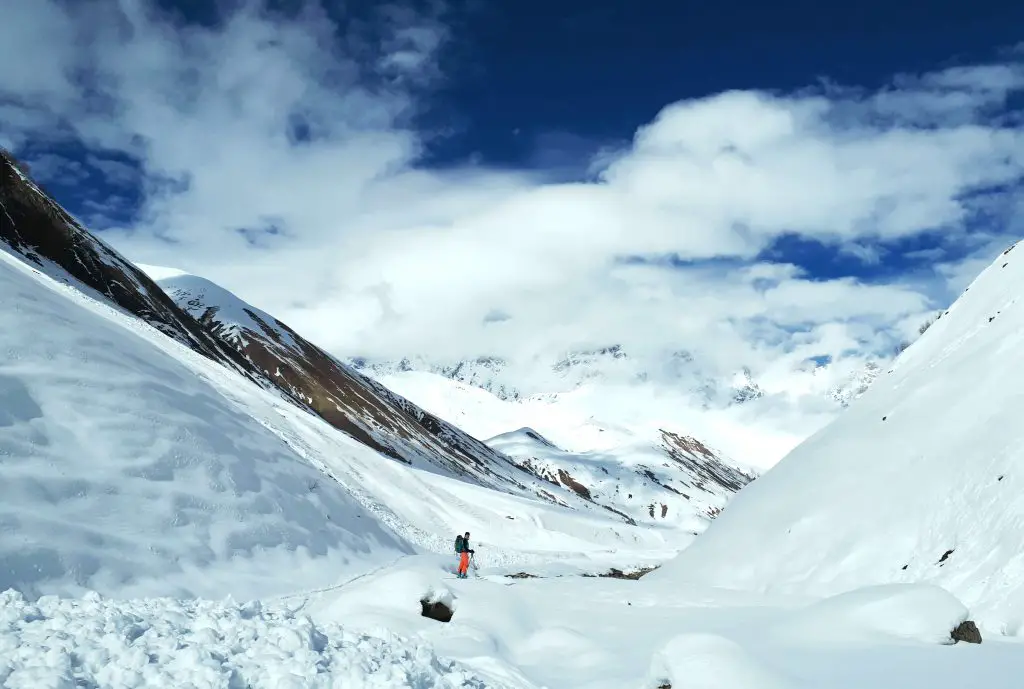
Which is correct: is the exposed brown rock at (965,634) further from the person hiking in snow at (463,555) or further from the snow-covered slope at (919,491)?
the person hiking in snow at (463,555)

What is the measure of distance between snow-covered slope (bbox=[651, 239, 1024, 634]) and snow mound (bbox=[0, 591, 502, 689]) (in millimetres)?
12100

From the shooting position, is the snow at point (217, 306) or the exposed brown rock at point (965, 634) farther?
the snow at point (217, 306)

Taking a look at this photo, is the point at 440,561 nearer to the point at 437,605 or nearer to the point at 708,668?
the point at 437,605

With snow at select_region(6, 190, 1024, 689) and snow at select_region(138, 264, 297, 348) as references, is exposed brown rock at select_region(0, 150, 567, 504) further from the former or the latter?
snow at select_region(6, 190, 1024, 689)

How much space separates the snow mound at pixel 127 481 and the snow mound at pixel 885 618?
16.2m

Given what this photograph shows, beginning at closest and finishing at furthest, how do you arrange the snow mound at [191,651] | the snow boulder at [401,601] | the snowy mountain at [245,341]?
1. the snow mound at [191,651]
2. the snow boulder at [401,601]
3. the snowy mountain at [245,341]

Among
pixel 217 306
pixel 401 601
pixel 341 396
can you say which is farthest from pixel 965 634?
pixel 217 306

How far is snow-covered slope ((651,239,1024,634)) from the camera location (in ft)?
50.5

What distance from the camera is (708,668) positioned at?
909cm

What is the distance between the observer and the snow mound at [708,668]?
8.82 m

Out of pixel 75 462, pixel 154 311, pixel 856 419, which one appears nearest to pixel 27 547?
pixel 75 462

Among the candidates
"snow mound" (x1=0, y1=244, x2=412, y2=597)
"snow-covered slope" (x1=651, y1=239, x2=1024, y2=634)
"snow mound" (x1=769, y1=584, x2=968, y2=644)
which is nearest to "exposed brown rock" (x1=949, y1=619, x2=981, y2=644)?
"snow mound" (x1=769, y1=584, x2=968, y2=644)

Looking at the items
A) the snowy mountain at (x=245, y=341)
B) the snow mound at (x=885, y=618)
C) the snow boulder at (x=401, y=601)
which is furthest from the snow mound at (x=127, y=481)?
the snowy mountain at (x=245, y=341)

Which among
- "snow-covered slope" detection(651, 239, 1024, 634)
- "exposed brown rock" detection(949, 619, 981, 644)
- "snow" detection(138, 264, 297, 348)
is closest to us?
"exposed brown rock" detection(949, 619, 981, 644)
